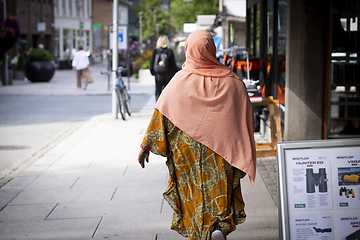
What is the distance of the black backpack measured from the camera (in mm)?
11461

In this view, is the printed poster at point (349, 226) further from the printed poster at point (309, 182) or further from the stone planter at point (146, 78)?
the stone planter at point (146, 78)

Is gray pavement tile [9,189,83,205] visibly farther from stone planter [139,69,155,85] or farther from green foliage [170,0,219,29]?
green foliage [170,0,219,29]

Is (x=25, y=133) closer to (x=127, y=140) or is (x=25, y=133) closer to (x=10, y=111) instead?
(x=127, y=140)

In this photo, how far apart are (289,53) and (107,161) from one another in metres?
3.13

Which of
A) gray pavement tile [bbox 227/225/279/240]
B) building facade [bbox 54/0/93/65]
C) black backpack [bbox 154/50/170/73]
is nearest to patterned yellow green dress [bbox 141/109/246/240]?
gray pavement tile [bbox 227/225/279/240]

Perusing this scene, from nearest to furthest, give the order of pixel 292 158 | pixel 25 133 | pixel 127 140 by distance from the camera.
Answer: pixel 292 158 < pixel 127 140 < pixel 25 133

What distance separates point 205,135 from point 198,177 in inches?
12.1

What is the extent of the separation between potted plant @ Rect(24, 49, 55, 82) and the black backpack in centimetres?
1532

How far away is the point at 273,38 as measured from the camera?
844 centimetres

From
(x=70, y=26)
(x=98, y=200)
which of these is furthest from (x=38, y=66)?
(x=70, y=26)

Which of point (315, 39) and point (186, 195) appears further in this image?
point (315, 39)

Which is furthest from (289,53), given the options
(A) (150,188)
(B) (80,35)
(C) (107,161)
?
(B) (80,35)

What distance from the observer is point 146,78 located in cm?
2320

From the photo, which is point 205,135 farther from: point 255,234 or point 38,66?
point 38,66
